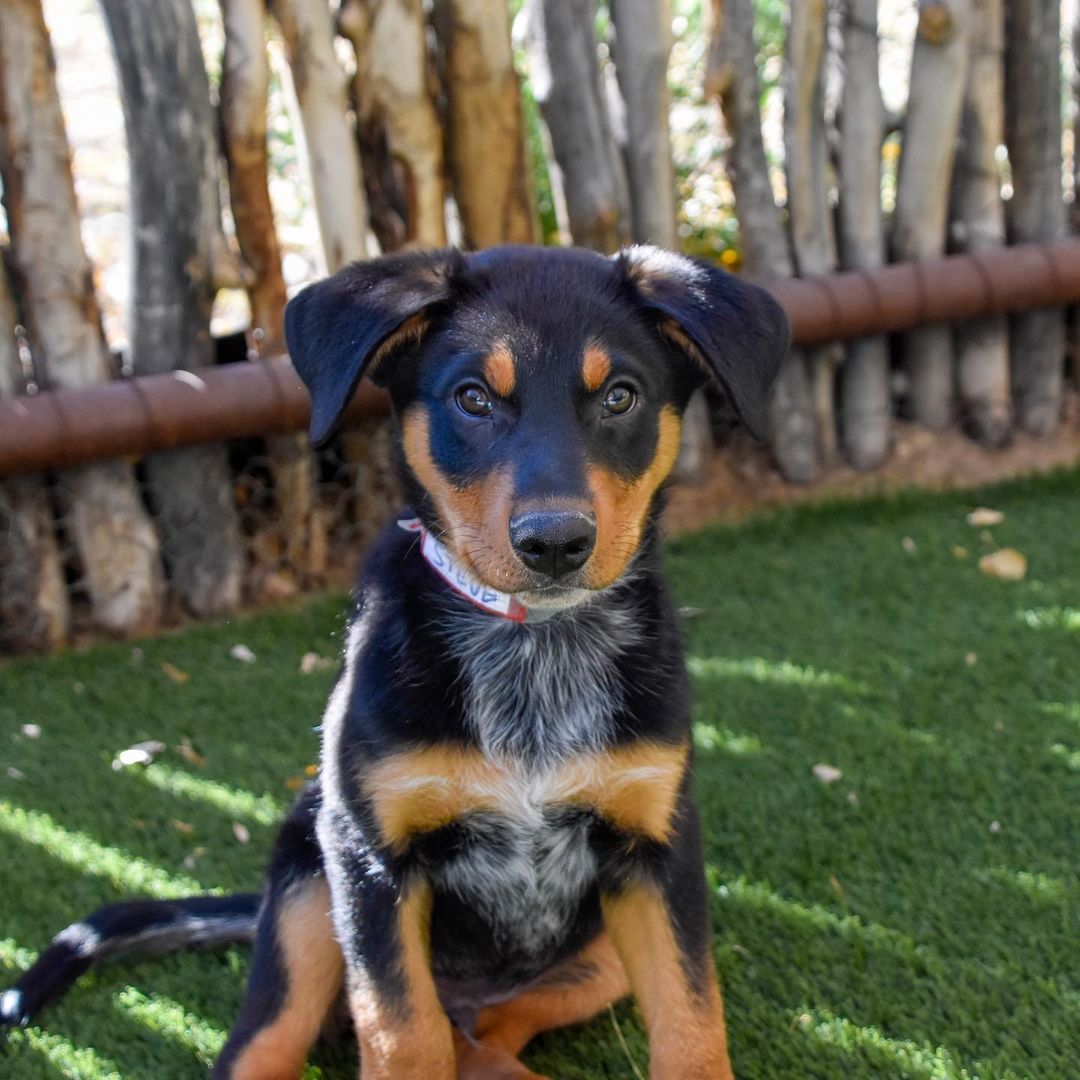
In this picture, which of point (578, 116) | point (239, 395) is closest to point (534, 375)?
point (239, 395)

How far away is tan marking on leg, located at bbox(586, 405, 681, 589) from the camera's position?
2.47 m

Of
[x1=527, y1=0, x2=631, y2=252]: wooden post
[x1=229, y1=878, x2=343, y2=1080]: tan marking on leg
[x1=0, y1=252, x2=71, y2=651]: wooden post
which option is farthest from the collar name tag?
[x1=527, y1=0, x2=631, y2=252]: wooden post

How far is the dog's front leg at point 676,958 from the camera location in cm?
253

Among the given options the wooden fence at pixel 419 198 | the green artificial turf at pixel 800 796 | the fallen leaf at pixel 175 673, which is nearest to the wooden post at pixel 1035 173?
the wooden fence at pixel 419 198

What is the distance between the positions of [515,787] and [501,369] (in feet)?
2.60

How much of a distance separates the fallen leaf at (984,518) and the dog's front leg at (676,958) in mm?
2922

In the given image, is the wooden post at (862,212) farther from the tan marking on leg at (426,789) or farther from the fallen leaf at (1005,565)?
the tan marking on leg at (426,789)

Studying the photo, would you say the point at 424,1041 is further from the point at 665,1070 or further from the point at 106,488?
the point at 106,488

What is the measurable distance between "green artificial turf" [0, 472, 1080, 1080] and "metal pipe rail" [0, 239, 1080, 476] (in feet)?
2.35

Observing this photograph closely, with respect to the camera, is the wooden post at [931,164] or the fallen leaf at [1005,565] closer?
the fallen leaf at [1005,565]

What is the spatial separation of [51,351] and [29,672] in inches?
41.8

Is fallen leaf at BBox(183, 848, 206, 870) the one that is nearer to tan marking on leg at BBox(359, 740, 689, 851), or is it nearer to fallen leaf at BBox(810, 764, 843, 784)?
tan marking on leg at BBox(359, 740, 689, 851)

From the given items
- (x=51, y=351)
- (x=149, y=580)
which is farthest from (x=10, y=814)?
(x=51, y=351)

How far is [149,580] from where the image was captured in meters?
4.80
